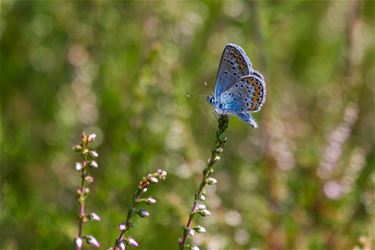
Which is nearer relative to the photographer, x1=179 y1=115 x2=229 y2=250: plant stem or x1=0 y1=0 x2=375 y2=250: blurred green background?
x1=179 y1=115 x2=229 y2=250: plant stem

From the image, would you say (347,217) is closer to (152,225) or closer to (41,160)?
(152,225)

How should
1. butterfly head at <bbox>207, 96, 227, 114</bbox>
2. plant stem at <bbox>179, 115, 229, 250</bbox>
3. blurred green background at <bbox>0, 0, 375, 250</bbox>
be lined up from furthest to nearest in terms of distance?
blurred green background at <bbox>0, 0, 375, 250</bbox> → butterfly head at <bbox>207, 96, 227, 114</bbox> → plant stem at <bbox>179, 115, 229, 250</bbox>

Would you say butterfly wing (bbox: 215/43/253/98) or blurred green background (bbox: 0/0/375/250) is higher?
blurred green background (bbox: 0/0/375/250)

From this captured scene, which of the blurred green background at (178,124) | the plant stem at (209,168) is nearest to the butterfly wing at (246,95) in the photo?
the plant stem at (209,168)

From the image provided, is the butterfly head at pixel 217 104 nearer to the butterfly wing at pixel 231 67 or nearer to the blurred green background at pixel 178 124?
the butterfly wing at pixel 231 67

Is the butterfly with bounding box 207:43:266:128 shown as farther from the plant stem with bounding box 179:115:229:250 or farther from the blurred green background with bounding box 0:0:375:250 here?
the blurred green background with bounding box 0:0:375:250

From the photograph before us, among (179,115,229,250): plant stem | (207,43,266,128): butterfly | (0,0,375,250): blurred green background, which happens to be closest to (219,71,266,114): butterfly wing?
(207,43,266,128): butterfly

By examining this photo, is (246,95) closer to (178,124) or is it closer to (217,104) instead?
(217,104)

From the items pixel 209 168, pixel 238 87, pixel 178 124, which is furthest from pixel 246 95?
pixel 178 124
